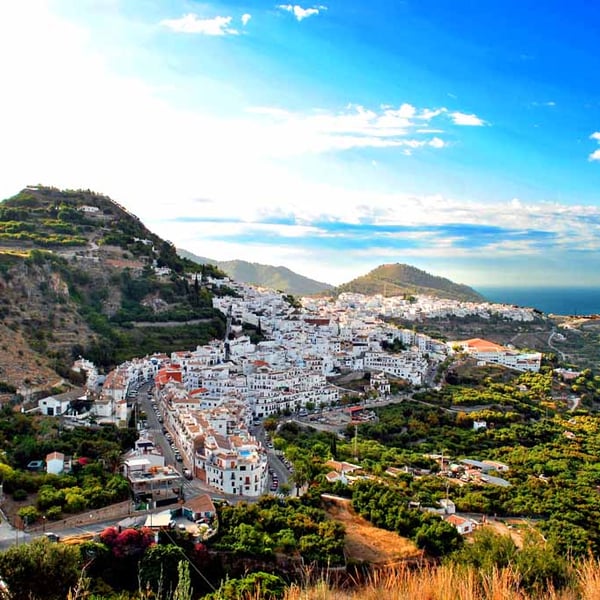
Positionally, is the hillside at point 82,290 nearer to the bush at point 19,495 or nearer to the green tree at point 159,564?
the bush at point 19,495

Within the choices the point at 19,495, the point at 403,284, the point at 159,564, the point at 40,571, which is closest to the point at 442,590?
the point at 40,571

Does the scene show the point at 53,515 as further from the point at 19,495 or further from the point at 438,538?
the point at 438,538

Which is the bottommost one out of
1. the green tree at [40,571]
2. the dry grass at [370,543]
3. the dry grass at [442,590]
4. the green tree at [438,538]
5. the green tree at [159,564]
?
the dry grass at [370,543]

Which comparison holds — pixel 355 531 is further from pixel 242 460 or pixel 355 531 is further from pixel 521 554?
pixel 521 554

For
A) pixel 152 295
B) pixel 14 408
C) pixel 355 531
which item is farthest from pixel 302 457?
pixel 152 295

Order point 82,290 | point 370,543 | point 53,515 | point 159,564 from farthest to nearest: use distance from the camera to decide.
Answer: point 82,290 < point 370,543 < point 53,515 < point 159,564

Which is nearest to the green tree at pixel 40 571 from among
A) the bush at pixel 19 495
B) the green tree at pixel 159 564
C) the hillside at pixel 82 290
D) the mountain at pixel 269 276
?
the green tree at pixel 159 564
